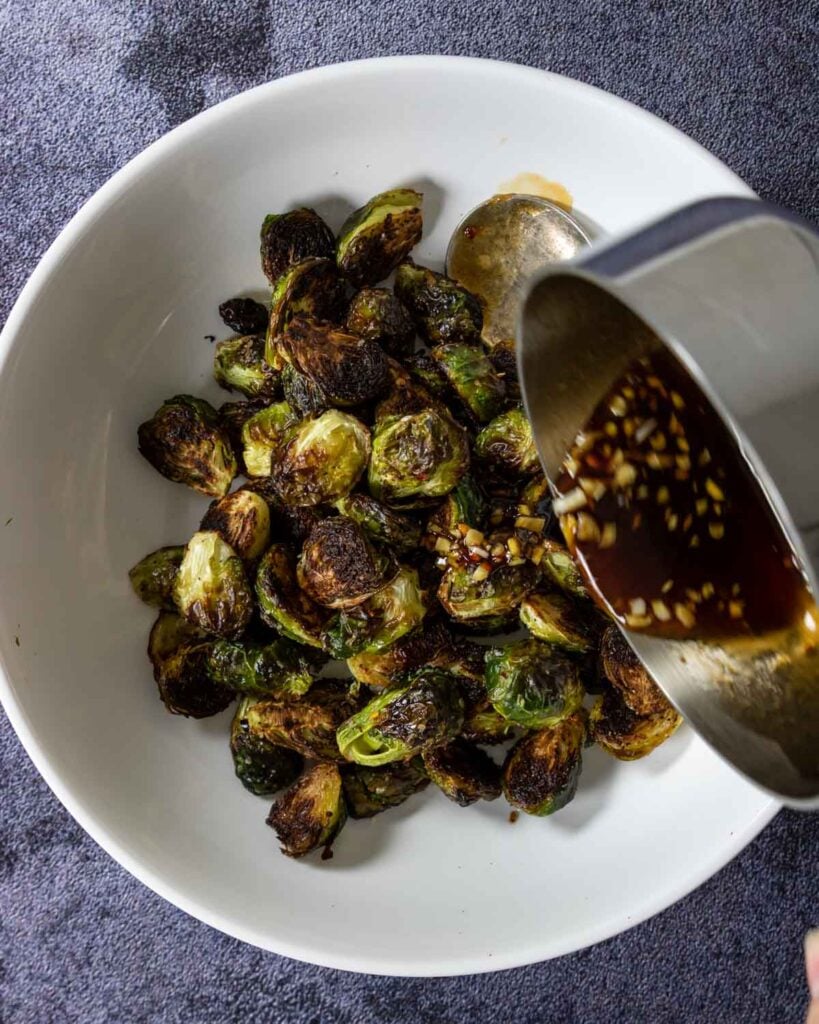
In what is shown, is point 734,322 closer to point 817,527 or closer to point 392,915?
point 817,527

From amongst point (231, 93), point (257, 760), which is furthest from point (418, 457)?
point (231, 93)

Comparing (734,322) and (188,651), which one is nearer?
(734,322)

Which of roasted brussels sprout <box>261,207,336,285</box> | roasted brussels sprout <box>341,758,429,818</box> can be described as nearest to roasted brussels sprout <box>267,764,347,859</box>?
roasted brussels sprout <box>341,758,429,818</box>

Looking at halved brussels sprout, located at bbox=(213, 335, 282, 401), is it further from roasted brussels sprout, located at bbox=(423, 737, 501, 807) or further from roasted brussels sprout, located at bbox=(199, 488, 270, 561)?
roasted brussels sprout, located at bbox=(423, 737, 501, 807)

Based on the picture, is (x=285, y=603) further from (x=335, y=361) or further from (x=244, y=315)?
(x=244, y=315)

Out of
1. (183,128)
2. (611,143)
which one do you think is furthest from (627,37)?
(183,128)

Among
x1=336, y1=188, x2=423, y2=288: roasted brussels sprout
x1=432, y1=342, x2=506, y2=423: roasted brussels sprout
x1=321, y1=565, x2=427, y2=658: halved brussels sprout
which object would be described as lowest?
x1=321, y1=565, x2=427, y2=658: halved brussels sprout
